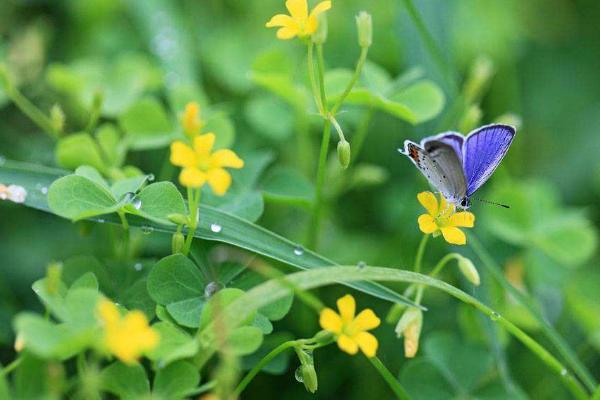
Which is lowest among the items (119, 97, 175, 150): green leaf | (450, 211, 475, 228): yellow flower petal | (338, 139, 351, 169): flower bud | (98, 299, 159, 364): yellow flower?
(119, 97, 175, 150): green leaf

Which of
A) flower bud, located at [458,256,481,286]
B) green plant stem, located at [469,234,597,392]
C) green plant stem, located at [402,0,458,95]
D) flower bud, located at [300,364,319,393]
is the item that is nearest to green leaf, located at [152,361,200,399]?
flower bud, located at [300,364,319,393]

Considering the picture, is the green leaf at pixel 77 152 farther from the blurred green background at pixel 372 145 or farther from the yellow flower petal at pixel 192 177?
the yellow flower petal at pixel 192 177

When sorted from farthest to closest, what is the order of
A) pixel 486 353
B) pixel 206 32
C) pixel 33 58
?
1. pixel 206 32
2. pixel 33 58
3. pixel 486 353

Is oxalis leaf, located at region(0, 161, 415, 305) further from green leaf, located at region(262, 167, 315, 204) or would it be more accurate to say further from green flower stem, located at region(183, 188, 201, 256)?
green leaf, located at region(262, 167, 315, 204)

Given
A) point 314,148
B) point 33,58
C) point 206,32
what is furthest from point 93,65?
point 314,148

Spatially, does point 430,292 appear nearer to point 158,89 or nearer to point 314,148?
point 314,148

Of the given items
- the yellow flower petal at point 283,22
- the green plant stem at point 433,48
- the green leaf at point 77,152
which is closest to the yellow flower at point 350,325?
the yellow flower petal at point 283,22
